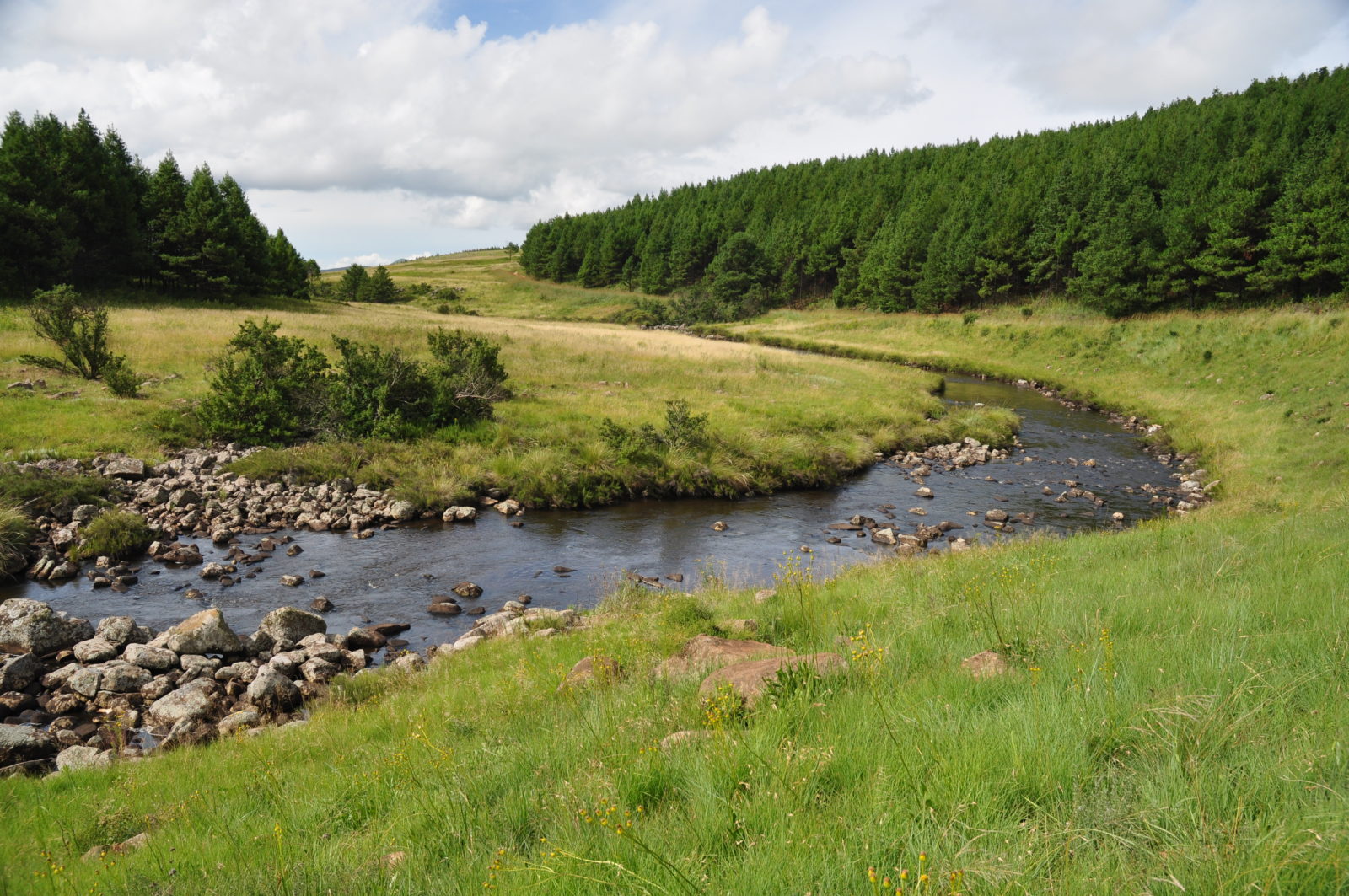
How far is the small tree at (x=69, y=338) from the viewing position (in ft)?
78.4

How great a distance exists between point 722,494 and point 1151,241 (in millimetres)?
47781

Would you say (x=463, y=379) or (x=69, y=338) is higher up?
(x=69, y=338)

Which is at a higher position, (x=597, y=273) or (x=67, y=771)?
(x=597, y=273)

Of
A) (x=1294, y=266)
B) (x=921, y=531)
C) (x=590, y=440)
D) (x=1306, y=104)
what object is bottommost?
(x=921, y=531)

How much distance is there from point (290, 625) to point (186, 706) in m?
2.41

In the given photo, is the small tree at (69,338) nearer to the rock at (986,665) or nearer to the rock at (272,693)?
the rock at (272,693)

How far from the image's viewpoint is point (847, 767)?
156 inches

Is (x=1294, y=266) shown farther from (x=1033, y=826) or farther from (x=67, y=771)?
(x=67, y=771)

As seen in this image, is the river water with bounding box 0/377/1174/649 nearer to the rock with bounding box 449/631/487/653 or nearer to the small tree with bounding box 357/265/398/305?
the rock with bounding box 449/631/487/653

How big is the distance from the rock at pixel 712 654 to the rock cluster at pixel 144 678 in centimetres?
582

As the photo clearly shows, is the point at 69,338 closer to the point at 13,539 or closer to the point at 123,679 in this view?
the point at 13,539

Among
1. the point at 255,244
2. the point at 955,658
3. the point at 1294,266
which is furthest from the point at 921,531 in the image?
the point at 255,244

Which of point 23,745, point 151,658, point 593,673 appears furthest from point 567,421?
point 593,673

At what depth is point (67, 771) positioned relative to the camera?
7.27 m
